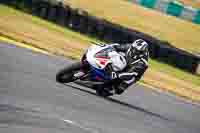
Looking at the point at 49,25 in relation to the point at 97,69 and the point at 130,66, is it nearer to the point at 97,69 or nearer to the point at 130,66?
the point at 130,66

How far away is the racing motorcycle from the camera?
14867 millimetres

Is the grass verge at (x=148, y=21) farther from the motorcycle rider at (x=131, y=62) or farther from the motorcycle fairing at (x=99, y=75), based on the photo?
the motorcycle fairing at (x=99, y=75)

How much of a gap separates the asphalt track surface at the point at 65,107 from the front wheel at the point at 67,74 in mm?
220

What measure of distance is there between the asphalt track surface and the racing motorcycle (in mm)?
256

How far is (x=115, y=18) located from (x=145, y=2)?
22.1 feet

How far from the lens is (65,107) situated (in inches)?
491

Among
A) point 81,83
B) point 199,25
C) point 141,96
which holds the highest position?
point 81,83

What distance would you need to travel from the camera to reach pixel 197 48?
34781 mm

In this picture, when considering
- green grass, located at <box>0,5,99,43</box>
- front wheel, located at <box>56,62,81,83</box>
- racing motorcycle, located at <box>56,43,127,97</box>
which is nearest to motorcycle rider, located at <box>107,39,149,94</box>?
racing motorcycle, located at <box>56,43,127,97</box>

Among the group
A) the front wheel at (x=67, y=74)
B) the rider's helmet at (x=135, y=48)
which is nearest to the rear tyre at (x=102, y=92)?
the front wheel at (x=67, y=74)

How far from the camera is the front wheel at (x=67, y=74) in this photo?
14.8 m

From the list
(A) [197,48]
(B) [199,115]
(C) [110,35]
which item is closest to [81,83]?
(B) [199,115]

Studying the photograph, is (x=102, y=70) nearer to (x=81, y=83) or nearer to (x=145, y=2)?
(x=81, y=83)

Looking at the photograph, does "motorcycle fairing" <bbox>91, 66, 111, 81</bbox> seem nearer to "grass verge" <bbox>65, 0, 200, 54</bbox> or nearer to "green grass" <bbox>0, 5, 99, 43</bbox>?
"green grass" <bbox>0, 5, 99, 43</bbox>
